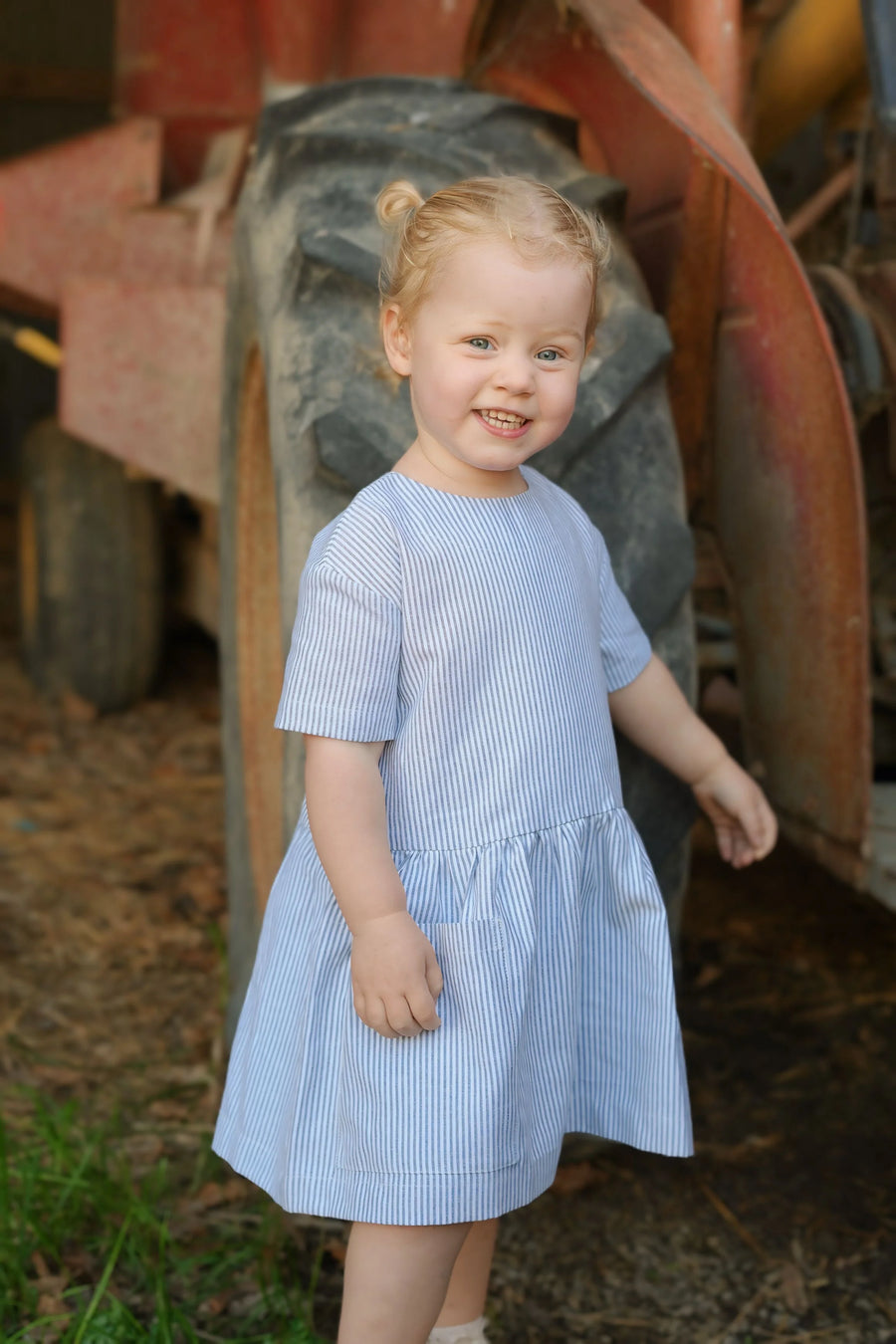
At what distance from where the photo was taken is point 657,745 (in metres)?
1.31

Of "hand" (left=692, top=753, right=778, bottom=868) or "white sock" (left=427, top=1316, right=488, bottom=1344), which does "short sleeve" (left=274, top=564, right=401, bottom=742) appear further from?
"white sock" (left=427, top=1316, right=488, bottom=1344)

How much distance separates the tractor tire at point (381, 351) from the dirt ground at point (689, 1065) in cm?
42

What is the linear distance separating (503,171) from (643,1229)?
3.66ft

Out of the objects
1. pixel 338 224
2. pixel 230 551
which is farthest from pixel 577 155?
pixel 230 551

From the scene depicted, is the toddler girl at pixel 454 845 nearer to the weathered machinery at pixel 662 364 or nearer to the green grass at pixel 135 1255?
the weathered machinery at pixel 662 364

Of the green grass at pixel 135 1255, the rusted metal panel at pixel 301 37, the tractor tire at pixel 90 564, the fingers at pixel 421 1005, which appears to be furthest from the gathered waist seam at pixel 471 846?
the tractor tire at pixel 90 564

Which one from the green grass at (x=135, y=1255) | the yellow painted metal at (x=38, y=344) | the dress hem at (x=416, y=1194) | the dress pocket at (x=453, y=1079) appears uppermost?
the dress pocket at (x=453, y=1079)

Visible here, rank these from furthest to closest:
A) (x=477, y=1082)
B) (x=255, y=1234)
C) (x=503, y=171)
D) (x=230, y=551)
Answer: (x=230, y=551) < (x=255, y=1234) < (x=503, y=171) < (x=477, y=1082)

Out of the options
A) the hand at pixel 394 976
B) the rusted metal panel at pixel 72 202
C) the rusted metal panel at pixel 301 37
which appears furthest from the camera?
the rusted metal panel at pixel 72 202

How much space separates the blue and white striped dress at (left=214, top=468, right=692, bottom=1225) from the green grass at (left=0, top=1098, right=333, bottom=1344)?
12.3 inches

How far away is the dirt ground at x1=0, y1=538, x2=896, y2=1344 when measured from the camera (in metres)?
1.45

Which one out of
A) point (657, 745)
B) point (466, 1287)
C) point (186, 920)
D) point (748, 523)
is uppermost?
point (748, 523)

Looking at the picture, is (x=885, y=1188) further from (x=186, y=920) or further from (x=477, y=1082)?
(x=186, y=920)

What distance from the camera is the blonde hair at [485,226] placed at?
1061 millimetres
